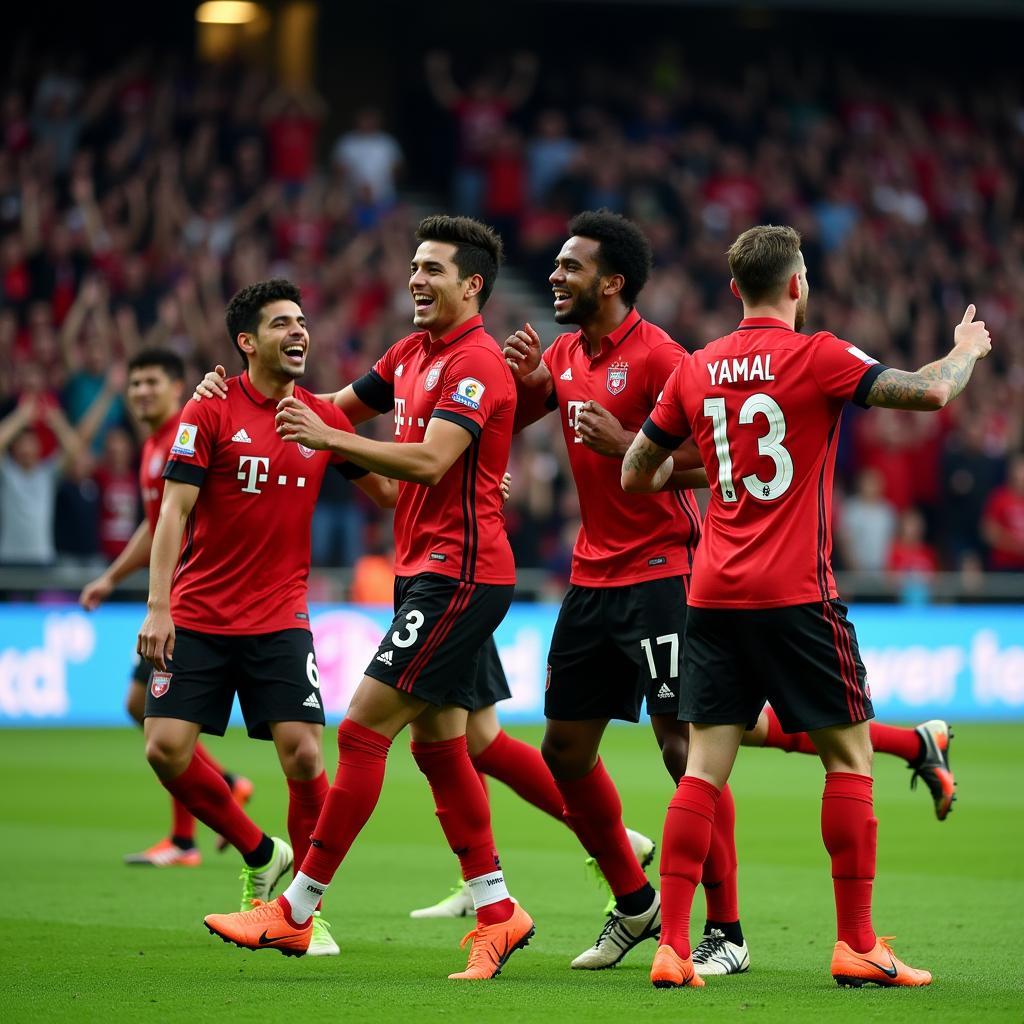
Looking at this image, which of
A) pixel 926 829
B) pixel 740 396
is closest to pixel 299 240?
pixel 926 829

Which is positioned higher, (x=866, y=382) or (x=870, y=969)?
(x=866, y=382)

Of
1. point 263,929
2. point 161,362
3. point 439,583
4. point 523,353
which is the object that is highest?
point 161,362

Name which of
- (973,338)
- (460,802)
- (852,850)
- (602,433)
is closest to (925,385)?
(973,338)

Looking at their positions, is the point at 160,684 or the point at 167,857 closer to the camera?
the point at 160,684

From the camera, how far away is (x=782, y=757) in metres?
15.7

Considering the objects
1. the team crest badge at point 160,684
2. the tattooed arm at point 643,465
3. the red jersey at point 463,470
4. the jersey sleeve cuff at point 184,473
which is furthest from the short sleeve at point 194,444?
the tattooed arm at point 643,465

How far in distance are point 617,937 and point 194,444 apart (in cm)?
244

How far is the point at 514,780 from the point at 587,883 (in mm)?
1418

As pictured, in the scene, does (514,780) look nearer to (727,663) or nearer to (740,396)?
(727,663)

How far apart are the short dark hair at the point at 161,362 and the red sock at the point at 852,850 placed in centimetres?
482

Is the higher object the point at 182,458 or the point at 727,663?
the point at 182,458

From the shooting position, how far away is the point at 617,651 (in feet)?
21.5

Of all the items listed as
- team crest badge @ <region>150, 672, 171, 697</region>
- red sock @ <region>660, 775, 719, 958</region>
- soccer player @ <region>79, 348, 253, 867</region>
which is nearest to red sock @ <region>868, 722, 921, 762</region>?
red sock @ <region>660, 775, 719, 958</region>

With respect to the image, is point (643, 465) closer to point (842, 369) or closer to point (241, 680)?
point (842, 369)
